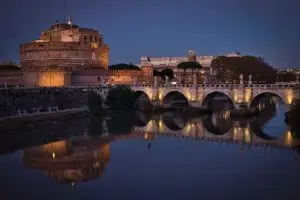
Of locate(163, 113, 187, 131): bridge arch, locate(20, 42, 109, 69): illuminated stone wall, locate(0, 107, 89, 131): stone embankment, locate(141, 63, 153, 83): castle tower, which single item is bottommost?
locate(163, 113, 187, 131): bridge arch

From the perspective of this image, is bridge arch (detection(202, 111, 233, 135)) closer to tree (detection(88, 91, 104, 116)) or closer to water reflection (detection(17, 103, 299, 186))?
water reflection (detection(17, 103, 299, 186))

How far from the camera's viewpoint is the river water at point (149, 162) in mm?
13320

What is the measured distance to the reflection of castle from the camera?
15695 millimetres

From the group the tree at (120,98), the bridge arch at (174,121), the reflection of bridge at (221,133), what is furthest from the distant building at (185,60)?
the reflection of bridge at (221,133)

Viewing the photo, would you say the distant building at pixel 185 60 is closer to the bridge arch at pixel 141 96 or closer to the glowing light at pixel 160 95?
the bridge arch at pixel 141 96

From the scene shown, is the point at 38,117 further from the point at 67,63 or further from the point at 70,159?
the point at 67,63

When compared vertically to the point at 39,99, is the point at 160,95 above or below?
above

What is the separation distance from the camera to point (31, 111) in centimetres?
2914

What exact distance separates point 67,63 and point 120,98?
1287cm

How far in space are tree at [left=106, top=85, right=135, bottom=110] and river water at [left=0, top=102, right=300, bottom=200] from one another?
7.52 meters

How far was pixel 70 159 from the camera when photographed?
713 inches

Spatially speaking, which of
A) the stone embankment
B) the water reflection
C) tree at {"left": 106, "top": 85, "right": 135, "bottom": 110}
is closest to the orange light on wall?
tree at {"left": 106, "top": 85, "right": 135, "bottom": 110}

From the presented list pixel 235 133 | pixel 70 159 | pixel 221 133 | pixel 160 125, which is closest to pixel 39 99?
pixel 160 125

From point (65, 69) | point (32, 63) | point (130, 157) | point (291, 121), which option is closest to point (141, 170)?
point (130, 157)
